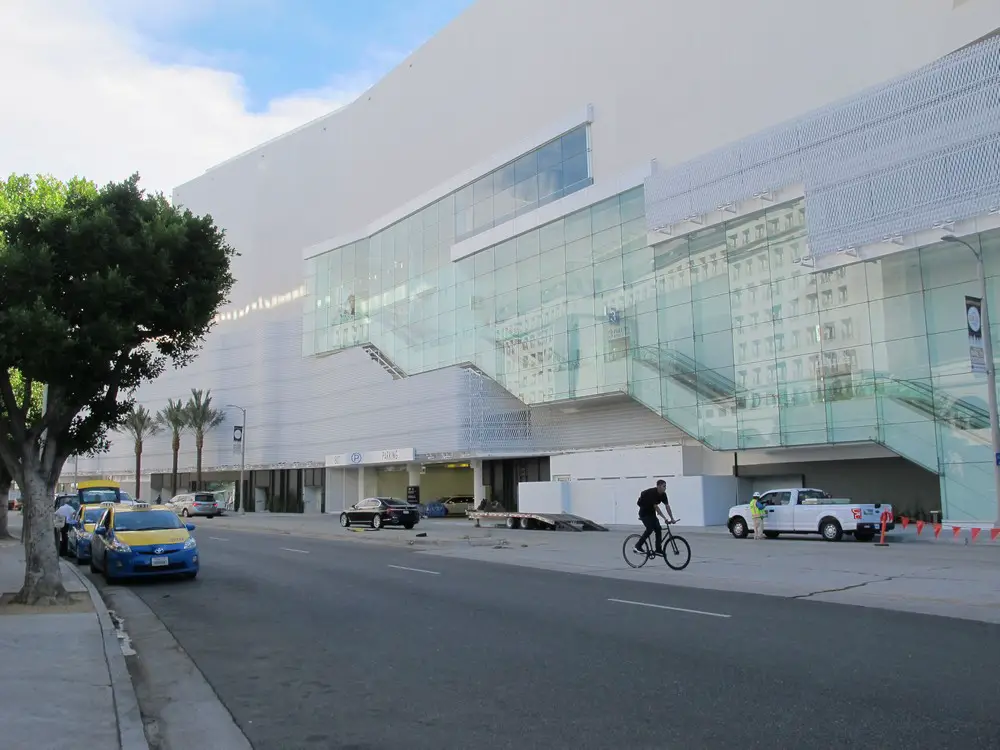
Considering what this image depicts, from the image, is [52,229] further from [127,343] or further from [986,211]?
[986,211]

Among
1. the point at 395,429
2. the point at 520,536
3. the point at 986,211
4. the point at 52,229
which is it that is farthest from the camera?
the point at 395,429

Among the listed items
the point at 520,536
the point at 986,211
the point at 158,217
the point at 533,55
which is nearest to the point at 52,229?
the point at 158,217

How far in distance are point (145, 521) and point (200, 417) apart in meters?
58.7

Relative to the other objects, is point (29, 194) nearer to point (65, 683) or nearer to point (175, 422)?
point (65, 683)

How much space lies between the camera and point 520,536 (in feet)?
106

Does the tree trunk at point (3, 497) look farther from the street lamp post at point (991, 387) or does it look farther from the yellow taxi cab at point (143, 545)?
the street lamp post at point (991, 387)

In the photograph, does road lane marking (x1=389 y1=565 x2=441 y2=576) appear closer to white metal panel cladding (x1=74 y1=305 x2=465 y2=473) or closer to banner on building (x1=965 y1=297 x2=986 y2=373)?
banner on building (x1=965 y1=297 x2=986 y2=373)

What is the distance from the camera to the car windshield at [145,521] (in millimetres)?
17969

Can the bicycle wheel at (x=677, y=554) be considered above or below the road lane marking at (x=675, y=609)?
above

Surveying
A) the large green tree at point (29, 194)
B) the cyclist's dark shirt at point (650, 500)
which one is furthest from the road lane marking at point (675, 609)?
the large green tree at point (29, 194)

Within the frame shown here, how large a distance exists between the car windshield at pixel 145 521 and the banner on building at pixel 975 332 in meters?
22.6

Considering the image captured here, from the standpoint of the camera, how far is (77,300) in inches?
541

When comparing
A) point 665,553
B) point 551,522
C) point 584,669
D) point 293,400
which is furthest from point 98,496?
point 293,400

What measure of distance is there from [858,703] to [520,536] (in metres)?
26.0
